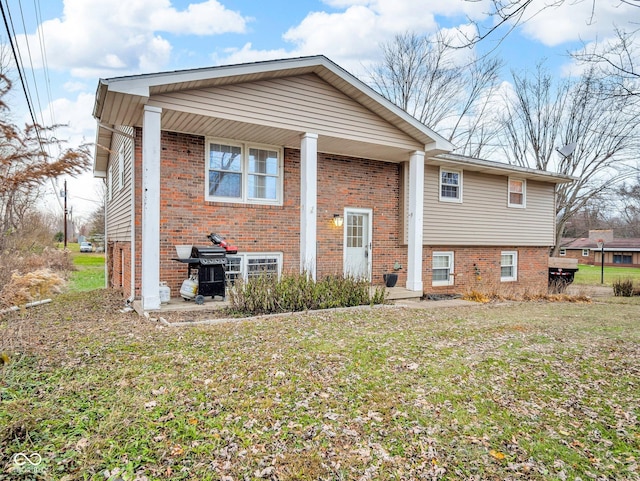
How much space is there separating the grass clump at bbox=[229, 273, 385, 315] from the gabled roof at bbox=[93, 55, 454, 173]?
11.9 ft

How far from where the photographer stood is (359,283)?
771 centimetres

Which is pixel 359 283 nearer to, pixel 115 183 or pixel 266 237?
pixel 266 237

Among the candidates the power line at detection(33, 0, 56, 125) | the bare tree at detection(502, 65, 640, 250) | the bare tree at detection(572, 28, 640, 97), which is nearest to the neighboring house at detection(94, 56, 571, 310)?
the power line at detection(33, 0, 56, 125)

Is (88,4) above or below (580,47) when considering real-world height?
above

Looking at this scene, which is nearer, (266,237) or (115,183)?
(266,237)

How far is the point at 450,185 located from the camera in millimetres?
11719

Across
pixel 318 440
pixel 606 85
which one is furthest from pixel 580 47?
pixel 318 440

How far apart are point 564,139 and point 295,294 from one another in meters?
21.0

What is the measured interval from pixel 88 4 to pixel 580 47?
1136 centimetres

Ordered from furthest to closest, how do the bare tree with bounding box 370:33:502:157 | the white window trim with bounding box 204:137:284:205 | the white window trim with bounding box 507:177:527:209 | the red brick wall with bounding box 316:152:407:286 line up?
the bare tree with bounding box 370:33:502:157, the white window trim with bounding box 507:177:527:209, the red brick wall with bounding box 316:152:407:286, the white window trim with bounding box 204:137:284:205

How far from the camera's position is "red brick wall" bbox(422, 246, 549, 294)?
37.8 feet

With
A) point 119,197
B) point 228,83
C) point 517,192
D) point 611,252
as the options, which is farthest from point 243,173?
point 611,252

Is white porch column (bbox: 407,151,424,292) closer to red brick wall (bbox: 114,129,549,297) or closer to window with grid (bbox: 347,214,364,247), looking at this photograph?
red brick wall (bbox: 114,129,549,297)

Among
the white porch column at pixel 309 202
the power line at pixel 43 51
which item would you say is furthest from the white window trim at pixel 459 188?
the power line at pixel 43 51
